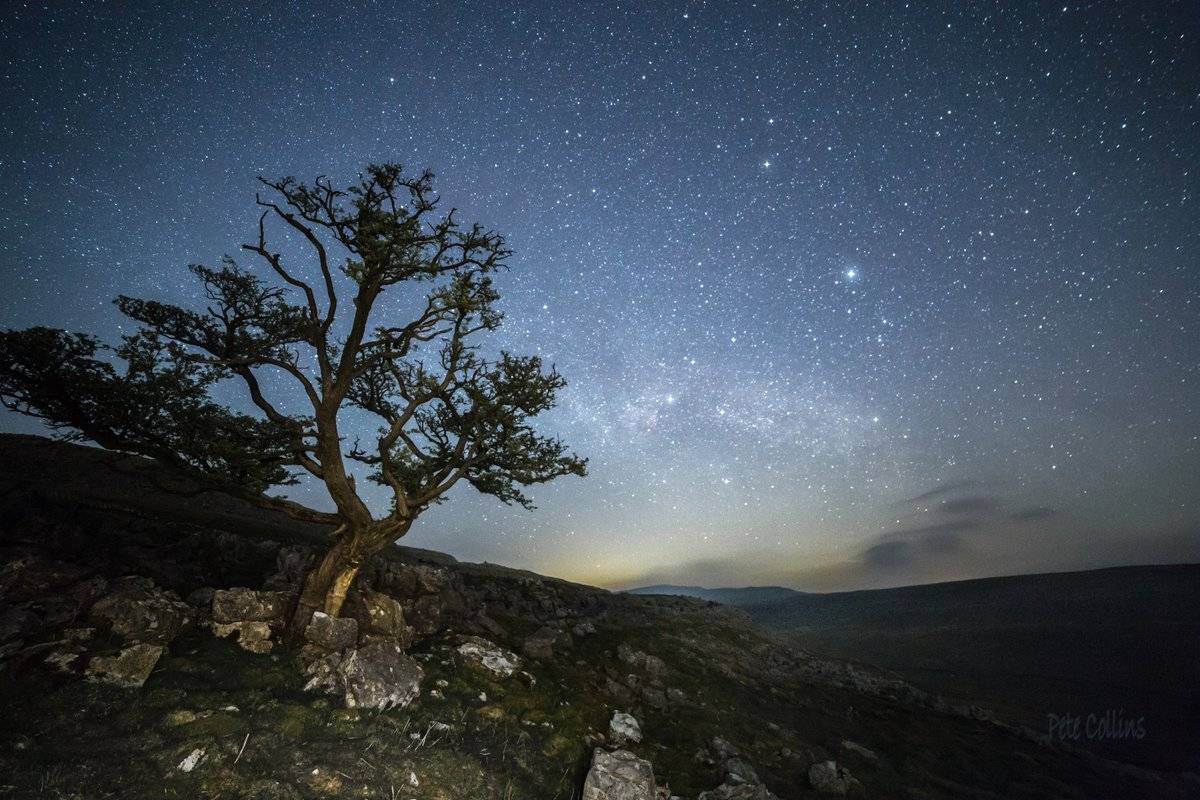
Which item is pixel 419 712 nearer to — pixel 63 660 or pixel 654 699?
pixel 63 660

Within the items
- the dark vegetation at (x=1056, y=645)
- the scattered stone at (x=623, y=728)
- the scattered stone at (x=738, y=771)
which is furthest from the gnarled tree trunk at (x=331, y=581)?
the dark vegetation at (x=1056, y=645)

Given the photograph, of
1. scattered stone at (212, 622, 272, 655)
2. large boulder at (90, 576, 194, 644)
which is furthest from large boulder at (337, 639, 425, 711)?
large boulder at (90, 576, 194, 644)

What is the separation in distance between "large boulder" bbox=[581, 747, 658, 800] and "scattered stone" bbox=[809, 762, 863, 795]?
7051 millimetres

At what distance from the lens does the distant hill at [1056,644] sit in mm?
Result: 36625

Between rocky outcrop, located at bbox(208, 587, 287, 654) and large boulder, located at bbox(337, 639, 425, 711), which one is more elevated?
rocky outcrop, located at bbox(208, 587, 287, 654)

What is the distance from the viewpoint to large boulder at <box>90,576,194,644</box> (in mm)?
9914

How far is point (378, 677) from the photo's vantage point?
420 inches

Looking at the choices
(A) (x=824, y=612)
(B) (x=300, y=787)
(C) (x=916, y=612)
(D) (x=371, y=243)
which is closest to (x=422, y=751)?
(B) (x=300, y=787)

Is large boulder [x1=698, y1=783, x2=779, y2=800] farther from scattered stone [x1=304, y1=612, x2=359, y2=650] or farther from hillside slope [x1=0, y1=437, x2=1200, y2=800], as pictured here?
scattered stone [x1=304, y1=612, x2=359, y2=650]

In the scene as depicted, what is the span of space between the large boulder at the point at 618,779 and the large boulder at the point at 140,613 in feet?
33.6

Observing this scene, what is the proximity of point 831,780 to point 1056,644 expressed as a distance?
76482 mm

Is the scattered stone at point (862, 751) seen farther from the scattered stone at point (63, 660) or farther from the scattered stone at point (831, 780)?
the scattered stone at point (63, 660)

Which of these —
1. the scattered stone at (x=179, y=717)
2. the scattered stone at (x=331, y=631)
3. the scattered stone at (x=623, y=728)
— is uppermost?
the scattered stone at (x=331, y=631)

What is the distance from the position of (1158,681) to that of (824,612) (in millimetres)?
78156
